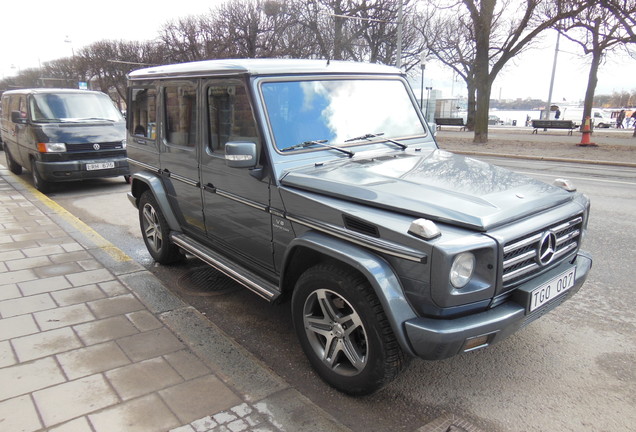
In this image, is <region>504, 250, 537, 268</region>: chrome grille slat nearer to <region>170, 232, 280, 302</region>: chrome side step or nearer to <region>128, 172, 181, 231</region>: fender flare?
<region>170, 232, 280, 302</region>: chrome side step

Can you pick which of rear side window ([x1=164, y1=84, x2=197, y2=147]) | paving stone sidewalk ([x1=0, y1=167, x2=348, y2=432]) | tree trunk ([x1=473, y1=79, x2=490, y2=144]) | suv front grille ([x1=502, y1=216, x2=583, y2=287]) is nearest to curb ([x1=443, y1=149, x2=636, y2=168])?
tree trunk ([x1=473, y1=79, x2=490, y2=144])

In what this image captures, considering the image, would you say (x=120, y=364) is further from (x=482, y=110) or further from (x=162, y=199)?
(x=482, y=110)

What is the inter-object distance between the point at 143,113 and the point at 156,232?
Result: 126 cm

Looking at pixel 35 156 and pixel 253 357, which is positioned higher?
pixel 35 156

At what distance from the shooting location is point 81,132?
8.91m

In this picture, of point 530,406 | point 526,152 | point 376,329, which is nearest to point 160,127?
point 376,329

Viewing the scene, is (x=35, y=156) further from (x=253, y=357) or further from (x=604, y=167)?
(x=604, y=167)

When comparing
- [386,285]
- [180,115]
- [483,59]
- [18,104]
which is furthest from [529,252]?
[483,59]

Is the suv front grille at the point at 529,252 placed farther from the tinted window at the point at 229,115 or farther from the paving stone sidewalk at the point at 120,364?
the tinted window at the point at 229,115

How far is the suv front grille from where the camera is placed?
7.95ft

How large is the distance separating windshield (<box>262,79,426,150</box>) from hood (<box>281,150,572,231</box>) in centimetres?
30

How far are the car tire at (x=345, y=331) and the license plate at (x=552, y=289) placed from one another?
78 cm

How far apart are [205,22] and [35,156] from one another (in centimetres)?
2990

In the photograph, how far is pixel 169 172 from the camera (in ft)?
14.7
